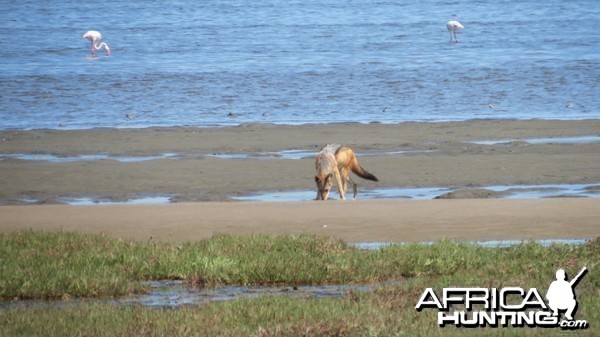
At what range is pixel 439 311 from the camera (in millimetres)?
8492

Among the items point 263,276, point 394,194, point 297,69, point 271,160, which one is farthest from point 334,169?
point 297,69

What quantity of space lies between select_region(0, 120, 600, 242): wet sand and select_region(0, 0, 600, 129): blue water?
2.50 metres

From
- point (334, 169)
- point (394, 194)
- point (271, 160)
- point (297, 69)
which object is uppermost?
→ point (334, 169)

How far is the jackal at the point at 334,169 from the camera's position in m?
16.1

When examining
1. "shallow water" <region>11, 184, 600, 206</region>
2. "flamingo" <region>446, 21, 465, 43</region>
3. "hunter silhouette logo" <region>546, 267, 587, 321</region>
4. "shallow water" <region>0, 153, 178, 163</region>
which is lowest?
"flamingo" <region>446, 21, 465, 43</region>

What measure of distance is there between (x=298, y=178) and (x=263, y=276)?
8.59m

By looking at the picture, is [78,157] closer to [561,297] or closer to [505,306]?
[505,306]

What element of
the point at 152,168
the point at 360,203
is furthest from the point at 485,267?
the point at 152,168

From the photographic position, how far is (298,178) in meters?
18.7

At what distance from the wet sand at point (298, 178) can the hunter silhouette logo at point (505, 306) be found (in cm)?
373

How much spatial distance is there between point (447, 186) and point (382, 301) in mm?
9215

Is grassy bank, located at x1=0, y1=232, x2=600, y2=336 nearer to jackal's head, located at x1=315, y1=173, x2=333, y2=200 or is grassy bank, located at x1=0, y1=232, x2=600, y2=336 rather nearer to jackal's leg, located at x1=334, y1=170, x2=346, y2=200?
jackal's head, located at x1=315, y1=173, x2=333, y2=200

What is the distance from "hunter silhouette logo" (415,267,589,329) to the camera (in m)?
8.08

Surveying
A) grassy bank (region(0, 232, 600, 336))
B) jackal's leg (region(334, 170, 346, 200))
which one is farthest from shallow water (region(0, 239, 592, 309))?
jackal's leg (region(334, 170, 346, 200))
